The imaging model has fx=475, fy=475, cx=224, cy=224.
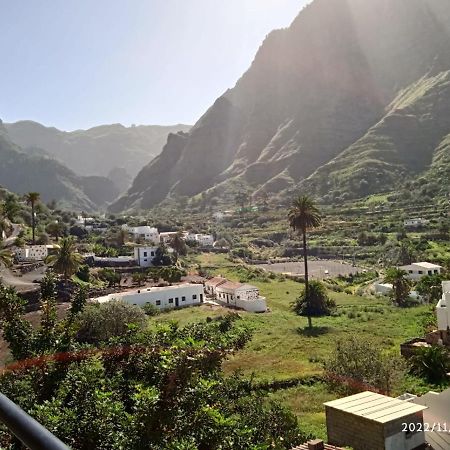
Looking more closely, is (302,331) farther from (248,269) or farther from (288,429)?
(248,269)

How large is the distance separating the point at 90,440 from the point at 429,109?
178839mm

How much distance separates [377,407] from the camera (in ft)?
54.0

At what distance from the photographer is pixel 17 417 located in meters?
1.56

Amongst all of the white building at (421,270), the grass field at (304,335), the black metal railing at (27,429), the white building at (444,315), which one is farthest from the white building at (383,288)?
the black metal railing at (27,429)

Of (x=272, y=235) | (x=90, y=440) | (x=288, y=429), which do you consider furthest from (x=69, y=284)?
(x=272, y=235)

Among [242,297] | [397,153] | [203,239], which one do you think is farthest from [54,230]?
[397,153]

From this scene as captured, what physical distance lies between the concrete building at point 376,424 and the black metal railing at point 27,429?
609 inches

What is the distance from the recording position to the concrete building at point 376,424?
15.1 m

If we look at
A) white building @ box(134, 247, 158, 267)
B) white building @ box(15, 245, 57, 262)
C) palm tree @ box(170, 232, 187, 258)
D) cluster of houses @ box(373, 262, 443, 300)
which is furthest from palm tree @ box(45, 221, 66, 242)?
cluster of houses @ box(373, 262, 443, 300)

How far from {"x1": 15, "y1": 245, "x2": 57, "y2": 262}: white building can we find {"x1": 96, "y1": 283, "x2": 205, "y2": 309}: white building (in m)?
16.0

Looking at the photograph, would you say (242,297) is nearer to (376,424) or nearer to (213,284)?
(213,284)

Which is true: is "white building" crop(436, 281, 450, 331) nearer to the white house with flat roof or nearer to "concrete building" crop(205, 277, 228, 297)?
"concrete building" crop(205, 277, 228, 297)

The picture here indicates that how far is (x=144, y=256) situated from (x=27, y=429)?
70.8 meters

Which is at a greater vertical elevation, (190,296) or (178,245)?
(178,245)
